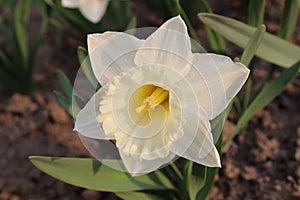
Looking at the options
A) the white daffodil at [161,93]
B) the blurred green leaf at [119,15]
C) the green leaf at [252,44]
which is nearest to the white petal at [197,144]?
the white daffodil at [161,93]

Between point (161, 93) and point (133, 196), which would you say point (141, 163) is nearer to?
point (161, 93)

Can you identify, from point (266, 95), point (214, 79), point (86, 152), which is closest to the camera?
point (214, 79)

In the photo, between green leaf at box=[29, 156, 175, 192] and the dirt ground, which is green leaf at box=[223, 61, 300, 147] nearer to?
the dirt ground

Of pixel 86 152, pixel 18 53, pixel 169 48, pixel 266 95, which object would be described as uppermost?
pixel 169 48

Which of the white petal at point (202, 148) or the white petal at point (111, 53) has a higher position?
the white petal at point (111, 53)

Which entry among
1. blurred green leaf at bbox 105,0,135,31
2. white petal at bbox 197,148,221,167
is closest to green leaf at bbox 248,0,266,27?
blurred green leaf at bbox 105,0,135,31

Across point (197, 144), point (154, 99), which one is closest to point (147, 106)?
point (154, 99)

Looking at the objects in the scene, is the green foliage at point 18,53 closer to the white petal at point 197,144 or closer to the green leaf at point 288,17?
the green leaf at point 288,17
